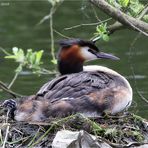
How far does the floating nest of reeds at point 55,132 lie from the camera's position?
25.7 feet

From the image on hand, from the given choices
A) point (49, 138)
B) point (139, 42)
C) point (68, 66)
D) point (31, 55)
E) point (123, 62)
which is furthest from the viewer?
point (139, 42)

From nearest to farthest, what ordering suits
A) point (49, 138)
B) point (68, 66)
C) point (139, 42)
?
point (49, 138)
point (68, 66)
point (139, 42)

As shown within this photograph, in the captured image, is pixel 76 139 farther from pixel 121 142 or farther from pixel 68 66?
pixel 68 66

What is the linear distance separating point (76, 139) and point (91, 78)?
94 cm

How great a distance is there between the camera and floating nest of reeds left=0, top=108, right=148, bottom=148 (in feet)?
25.7

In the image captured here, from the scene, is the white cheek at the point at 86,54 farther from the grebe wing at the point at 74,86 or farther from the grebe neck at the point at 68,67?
the grebe wing at the point at 74,86

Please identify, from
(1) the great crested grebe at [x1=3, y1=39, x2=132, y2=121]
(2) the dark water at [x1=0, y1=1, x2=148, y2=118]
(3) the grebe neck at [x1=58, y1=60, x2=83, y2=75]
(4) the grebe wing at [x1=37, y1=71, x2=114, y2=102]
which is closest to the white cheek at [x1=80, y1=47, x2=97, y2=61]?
(1) the great crested grebe at [x1=3, y1=39, x2=132, y2=121]

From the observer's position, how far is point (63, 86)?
816cm

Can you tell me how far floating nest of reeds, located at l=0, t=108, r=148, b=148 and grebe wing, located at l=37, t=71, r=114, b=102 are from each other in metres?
0.26

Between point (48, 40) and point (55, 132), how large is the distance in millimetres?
9478

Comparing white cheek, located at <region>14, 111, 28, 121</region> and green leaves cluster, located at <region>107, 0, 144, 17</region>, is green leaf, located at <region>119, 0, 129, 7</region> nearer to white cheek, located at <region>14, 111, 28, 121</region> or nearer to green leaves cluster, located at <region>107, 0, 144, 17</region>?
green leaves cluster, located at <region>107, 0, 144, 17</region>

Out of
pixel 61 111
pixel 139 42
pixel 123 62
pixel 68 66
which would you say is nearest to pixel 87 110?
pixel 61 111

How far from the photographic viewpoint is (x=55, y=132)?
25.9ft

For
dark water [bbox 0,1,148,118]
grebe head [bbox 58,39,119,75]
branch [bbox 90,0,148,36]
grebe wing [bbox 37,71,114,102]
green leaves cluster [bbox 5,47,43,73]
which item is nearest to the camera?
green leaves cluster [bbox 5,47,43,73]
